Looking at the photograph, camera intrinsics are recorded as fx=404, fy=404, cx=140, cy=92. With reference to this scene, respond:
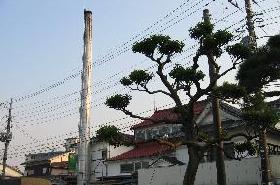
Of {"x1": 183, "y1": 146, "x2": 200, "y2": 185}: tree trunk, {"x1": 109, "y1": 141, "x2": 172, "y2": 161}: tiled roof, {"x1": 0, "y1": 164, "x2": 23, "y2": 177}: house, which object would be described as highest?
{"x1": 109, "y1": 141, "x2": 172, "y2": 161}: tiled roof

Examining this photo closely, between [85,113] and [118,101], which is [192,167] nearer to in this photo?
[118,101]

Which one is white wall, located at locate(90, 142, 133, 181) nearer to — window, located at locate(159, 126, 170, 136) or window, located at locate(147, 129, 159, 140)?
window, located at locate(147, 129, 159, 140)

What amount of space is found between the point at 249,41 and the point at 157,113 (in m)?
26.2

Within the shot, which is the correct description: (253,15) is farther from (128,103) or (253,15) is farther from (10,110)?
(10,110)

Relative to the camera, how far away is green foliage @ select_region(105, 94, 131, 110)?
49.4 ft

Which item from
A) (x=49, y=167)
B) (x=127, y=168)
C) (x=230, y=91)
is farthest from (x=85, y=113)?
(x=230, y=91)

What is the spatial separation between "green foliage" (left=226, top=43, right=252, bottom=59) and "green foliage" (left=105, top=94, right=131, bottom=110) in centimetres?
410

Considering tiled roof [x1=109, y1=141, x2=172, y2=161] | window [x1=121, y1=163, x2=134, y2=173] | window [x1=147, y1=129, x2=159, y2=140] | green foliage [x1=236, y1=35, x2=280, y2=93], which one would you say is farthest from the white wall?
green foliage [x1=236, y1=35, x2=280, y2=93]

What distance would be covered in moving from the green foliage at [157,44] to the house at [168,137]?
12.0 m

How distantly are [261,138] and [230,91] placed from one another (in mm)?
4455

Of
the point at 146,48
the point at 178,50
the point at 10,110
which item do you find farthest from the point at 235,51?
the point at 10,110

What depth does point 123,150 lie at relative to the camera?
4712 centimetres

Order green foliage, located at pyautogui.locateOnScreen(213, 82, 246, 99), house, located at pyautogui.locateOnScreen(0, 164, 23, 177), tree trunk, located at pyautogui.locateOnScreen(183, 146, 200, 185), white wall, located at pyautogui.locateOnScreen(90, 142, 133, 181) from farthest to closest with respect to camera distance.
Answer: house, located at pyautogui.locateOnScreen(0, 164, 23, 177), white wall, located at pyautogui.locateOnScreen(90, 142, 133, 181), green foliage, located at pyautogui.locateOnScreen(213, 82, 246, 99), tree trunk, located at pyautogui.locateOnScreen(183, 146, 200, 185)

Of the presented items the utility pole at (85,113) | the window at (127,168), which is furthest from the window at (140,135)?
the utility pole at (85,113)
